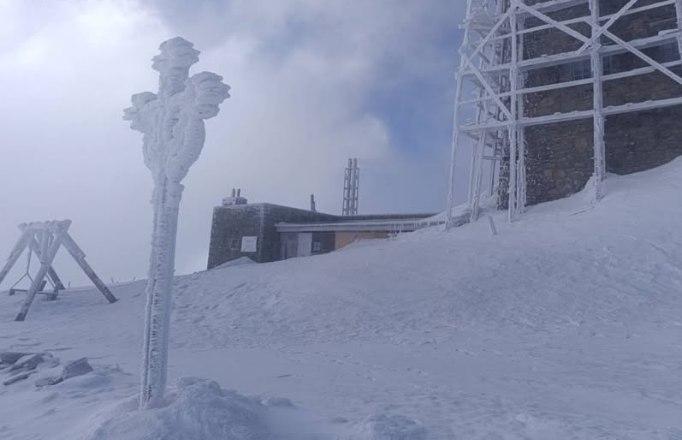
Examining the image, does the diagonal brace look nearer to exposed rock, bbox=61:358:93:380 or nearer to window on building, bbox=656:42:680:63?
A: window on building, bbox=656:42:680:63

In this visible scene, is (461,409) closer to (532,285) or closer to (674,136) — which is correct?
(532,285)

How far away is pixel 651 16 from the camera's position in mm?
18531

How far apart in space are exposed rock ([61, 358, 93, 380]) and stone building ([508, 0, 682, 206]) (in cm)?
1680

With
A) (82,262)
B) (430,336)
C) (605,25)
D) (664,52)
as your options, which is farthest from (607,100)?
(82,262)

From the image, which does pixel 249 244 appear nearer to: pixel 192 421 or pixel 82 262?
pixel 82 262

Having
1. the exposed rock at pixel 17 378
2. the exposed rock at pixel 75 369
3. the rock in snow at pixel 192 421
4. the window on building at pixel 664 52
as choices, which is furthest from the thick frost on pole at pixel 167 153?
the window on building at pixel 664 52

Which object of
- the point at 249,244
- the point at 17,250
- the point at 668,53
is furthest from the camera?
the point at 249,244

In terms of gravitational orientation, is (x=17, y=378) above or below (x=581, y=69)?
below

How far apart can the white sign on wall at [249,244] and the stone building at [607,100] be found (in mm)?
11506

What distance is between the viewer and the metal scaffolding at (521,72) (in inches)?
664

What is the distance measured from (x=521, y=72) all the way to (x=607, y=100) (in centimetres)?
339

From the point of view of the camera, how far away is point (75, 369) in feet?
21.1

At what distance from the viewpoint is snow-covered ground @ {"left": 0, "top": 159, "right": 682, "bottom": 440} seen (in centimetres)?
480

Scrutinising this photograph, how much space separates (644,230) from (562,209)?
392 centimetres
